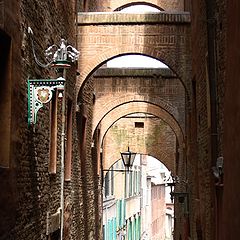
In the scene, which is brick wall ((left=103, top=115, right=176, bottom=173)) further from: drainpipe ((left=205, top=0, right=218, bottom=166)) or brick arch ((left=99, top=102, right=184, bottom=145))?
drainpipe ((left=205, top=0, right=218, bottom=166))

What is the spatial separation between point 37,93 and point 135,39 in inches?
244

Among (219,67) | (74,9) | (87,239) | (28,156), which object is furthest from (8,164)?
(87,239)

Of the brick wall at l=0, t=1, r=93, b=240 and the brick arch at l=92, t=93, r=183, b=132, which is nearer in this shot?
the brick wall at l=0, t=1, r=93, b=240

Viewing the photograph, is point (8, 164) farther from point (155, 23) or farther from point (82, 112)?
point (82, 112)

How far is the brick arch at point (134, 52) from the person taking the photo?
1365cm

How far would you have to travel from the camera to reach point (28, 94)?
8023mm

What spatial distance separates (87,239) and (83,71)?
541 cm

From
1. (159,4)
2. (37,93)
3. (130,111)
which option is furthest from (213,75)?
(130,111)

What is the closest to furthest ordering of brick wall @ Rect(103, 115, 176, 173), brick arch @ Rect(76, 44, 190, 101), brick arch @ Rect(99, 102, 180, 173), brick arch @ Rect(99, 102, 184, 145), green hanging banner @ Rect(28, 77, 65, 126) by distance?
green hanging banner @ Rect(28, 77, 65, 126) < brick arch @ Rect(76, 44, 190, 101) < brick arch @ Rect(99, 102, 180, 173) < brick arch @ Rect(99, 102, 184, 145) < brick wall @ Rect(103, 115, 176, 173)

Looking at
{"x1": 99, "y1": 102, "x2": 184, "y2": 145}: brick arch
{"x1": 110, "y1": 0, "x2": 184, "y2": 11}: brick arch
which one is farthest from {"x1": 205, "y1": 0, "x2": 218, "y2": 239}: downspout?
{"x1": 99, "y1": 102, "x2": 184, "y2": 145}: brick arch

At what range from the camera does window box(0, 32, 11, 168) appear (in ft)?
22.6

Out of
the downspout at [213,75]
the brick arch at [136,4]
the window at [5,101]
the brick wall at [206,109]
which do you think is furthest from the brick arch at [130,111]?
the window at [5,101]

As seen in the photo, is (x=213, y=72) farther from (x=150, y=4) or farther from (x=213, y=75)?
(x=150, y=4)

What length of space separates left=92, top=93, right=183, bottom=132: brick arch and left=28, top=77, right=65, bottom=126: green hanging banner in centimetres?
1058
